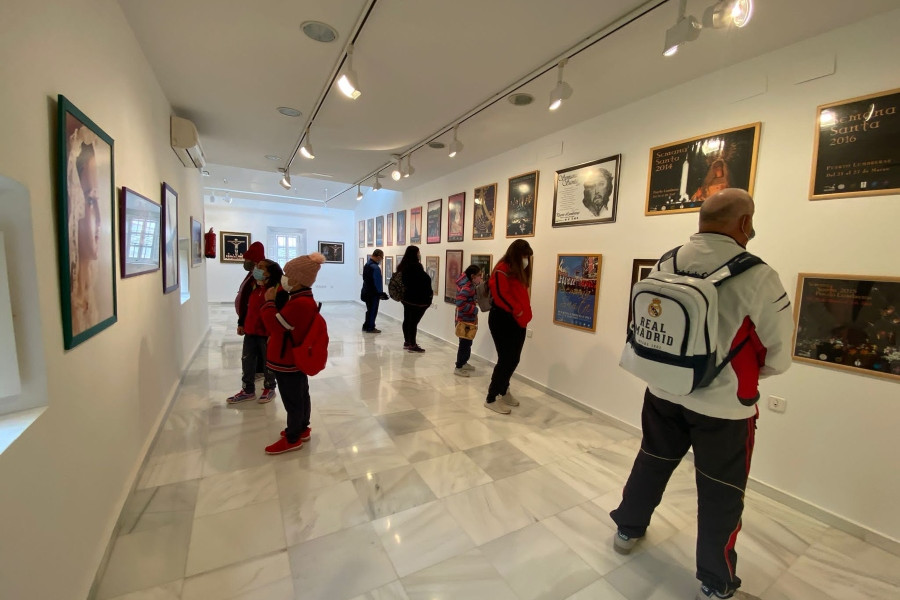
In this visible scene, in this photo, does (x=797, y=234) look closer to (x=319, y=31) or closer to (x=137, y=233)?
(x=319, y=31)

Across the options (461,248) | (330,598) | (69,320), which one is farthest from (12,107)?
(461,248)

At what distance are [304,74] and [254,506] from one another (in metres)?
3.07

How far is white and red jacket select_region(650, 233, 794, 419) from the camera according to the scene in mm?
1422

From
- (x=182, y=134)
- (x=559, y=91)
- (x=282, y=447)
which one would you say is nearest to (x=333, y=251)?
(x=182, y=134)

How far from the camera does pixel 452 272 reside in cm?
590

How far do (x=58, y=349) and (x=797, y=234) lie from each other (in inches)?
148

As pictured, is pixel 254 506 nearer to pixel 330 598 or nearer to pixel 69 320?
pixel 330 598

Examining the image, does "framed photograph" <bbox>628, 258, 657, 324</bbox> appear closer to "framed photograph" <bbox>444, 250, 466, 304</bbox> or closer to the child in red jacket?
the child in red jacket

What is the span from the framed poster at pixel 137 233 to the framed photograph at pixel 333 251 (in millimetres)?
8384

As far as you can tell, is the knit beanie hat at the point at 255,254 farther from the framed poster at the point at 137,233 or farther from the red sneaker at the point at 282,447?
the red sneaker at the point at 282,447

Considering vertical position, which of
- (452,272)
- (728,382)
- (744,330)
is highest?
(452,272)

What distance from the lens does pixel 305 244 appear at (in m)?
11.0

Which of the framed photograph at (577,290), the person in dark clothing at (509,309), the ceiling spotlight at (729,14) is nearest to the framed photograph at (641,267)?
the framed photograph at (577,290)

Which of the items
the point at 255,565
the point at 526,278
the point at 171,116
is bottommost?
the point at 255,565
